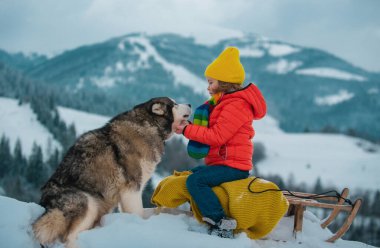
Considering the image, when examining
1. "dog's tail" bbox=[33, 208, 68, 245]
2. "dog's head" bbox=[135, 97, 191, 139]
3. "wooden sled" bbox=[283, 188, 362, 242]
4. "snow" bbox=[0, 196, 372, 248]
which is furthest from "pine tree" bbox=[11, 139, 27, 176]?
"wooden sled" bbox=[283, 188, 362, 242]

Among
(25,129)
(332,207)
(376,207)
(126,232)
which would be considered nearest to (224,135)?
(126,232)

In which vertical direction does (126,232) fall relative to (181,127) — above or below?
below

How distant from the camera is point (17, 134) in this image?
16862cm

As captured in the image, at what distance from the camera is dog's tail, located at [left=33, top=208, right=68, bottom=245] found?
7453mm

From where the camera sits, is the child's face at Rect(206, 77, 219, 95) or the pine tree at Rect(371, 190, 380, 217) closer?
the child's face at Rect(206, 77, 219, 95)

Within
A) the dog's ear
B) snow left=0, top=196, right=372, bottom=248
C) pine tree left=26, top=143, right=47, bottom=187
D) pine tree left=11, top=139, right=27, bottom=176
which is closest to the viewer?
snow left=0, top=196, right=372, bottom=248

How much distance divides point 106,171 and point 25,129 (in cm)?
17228

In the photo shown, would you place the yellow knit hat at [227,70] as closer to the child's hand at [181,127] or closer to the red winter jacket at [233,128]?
the red winter jacket at [233,128]

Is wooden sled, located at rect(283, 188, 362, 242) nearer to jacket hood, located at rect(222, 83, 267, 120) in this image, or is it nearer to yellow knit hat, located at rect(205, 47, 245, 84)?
jacket hood, located at rect(222, 83, 267, 120)

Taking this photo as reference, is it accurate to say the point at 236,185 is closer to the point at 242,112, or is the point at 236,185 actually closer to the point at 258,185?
the point at 258,185

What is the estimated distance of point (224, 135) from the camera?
8141 millimetres

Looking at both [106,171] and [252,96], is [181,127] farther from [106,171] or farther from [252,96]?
[106,171]

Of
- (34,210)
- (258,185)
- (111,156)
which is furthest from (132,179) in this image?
(258,185)

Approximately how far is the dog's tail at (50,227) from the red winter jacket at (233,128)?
272 cm
